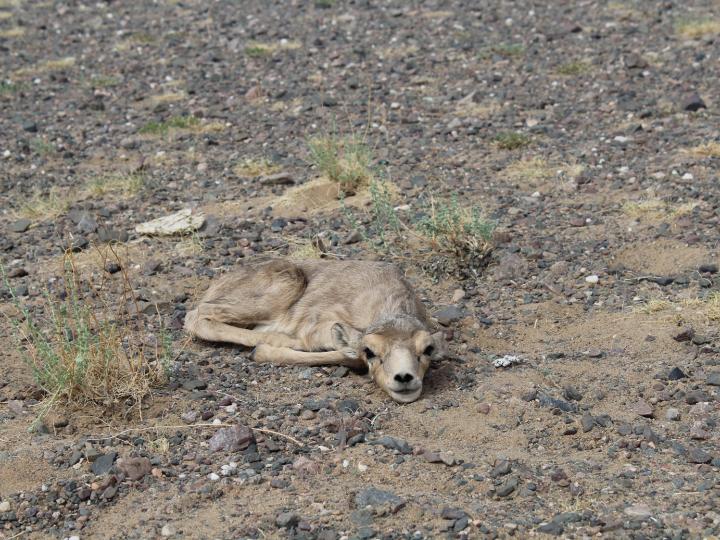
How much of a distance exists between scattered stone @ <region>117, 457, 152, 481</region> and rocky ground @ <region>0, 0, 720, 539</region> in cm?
1

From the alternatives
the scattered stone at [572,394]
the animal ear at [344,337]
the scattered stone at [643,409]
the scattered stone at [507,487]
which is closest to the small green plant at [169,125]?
the animal ear at [344,337]

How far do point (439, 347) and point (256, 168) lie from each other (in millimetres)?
4741

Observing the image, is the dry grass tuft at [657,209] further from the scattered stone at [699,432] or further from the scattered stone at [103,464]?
the scattered stone at [103,464]

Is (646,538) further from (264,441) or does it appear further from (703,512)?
(264,441)

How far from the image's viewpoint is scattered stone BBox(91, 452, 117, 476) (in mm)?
6005

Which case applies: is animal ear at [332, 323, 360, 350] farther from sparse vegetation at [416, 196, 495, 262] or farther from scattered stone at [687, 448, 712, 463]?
scattered stone at [687, 448, 712, 463]

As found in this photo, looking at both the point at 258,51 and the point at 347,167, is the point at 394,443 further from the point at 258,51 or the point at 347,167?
the point at 258,51

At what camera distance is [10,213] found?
10734mm

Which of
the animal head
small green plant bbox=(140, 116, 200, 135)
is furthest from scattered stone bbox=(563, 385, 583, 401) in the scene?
small green plant bbox=(140, 116, 200, 135)

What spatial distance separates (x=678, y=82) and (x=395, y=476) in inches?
343

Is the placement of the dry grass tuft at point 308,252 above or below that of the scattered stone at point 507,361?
below

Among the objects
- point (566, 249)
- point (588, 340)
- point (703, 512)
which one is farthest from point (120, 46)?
point (703, 512)

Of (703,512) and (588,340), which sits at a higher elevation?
(703,512)

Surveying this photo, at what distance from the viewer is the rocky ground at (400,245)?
575 centimetres
